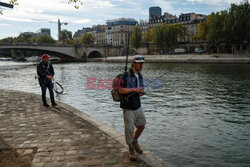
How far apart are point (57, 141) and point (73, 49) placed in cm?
8569

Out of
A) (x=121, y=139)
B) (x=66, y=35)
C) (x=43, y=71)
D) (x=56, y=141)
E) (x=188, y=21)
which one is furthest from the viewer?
(x=66, y=35)

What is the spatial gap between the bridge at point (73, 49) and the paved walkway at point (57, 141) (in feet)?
222

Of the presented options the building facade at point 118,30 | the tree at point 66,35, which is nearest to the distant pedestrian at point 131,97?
the tree at point 66,35

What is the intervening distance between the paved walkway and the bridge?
67.7m

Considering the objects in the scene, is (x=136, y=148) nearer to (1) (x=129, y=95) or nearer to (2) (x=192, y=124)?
(1) (x=129, y=95)

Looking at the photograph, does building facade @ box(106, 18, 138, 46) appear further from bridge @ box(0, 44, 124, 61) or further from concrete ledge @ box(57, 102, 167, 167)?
concrete ledge @ box(57, 102, 167, 167)

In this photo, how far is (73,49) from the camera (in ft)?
293

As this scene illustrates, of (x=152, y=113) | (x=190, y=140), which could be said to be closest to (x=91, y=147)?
(x=190, y=140)

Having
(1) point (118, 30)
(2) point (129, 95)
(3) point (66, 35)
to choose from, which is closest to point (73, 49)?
(3) point (66, 35)

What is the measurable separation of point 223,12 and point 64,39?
306 feet

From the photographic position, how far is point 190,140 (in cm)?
755

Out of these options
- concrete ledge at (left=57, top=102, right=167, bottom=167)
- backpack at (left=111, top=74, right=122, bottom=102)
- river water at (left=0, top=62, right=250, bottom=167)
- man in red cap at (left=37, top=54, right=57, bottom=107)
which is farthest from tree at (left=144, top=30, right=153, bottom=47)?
backpack at (left=111, top=74, right=122, bottom=102)

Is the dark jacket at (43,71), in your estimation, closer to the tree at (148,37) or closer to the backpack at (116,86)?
the backpack at (116,86)

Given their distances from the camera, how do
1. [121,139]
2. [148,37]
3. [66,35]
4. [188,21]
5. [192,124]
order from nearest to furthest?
[121,139] < [192,124] < [148,37] < [188,21] < [66,35]
